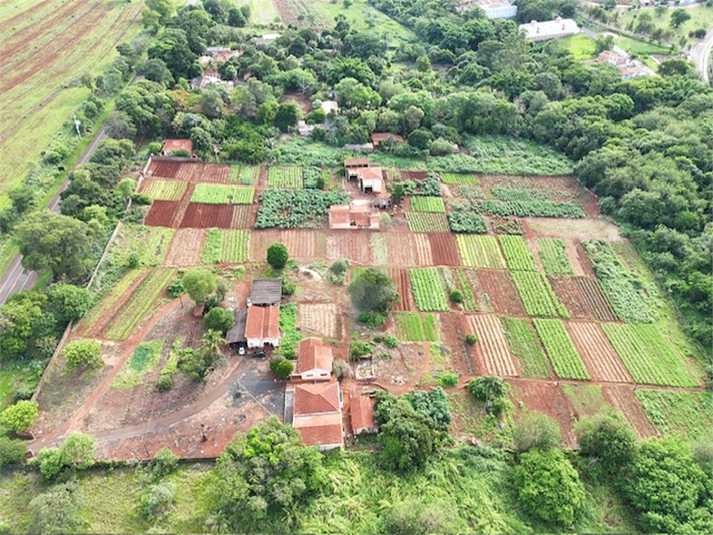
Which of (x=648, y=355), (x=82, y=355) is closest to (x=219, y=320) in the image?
(x=82, y=355)

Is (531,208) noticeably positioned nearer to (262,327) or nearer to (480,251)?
(480,251)

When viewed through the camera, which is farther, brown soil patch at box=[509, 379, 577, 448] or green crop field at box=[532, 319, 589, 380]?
Result: green crop field at box=[532, 319, 589, 380]

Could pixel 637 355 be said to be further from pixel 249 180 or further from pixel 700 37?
pixel 700 37

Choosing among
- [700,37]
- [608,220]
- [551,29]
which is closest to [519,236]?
[608,220]

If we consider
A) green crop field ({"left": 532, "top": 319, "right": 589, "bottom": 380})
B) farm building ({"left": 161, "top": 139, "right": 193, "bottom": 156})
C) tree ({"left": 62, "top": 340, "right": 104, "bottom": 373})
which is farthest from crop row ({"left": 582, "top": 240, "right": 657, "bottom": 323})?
farm building ({"left": 161, "top": 139, "right": 193, "bottom": 156})

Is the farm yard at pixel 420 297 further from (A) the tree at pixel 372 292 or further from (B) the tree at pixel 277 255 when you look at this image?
(A) the tree at pixel 372 292

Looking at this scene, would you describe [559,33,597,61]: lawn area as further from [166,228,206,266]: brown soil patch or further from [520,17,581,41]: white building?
[166,228,206,266]: brown soil patch
